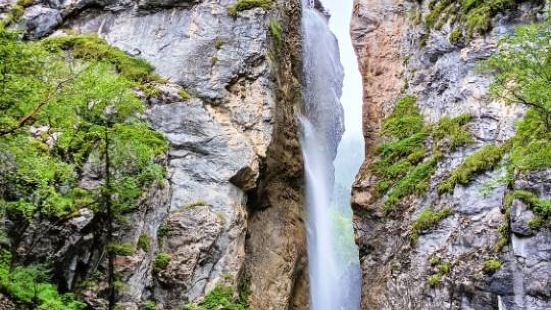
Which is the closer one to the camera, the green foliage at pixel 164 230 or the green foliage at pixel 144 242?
the green foliage at pixel 144 242

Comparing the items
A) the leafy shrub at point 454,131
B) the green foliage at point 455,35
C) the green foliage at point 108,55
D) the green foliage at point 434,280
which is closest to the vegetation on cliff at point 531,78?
the green foliage at point 434,280

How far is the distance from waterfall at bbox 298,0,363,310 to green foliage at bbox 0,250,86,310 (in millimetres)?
13074

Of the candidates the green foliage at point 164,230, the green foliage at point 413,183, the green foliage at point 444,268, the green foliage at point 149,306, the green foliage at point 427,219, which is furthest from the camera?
the green foliage at point 413,183

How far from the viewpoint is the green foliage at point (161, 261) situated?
1594cm

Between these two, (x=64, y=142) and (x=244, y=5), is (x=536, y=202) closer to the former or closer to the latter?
(x=64, y=142)

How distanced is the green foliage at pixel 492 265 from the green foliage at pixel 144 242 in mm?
9747

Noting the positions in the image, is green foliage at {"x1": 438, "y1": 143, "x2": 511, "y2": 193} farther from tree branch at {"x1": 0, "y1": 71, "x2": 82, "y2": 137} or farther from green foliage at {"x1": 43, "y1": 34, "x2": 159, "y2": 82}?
tree branch at {"x1": 0, "y1": 71, "x2": 82, "y2": 137}

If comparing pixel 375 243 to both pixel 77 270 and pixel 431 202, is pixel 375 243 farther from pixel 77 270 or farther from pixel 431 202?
pixel 77 270

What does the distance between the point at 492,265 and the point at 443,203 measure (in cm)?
388

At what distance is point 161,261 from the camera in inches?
631

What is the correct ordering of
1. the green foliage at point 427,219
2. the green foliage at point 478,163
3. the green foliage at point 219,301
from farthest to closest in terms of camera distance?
the green foliage at point 427,219 → the green foliage at point 478,163 → the green foliage at point 219,301

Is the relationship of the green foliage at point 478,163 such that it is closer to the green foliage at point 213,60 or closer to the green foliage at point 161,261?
the green foliage at point 213,60

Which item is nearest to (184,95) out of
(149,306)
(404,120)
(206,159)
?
(206,159)

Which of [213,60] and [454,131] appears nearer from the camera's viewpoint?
[454,131]
